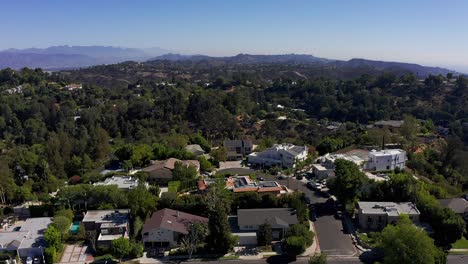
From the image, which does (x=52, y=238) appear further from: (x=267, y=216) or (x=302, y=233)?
(x=302, y=233)

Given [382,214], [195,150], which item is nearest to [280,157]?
[195,150]

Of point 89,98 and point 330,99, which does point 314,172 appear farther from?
point 89,98

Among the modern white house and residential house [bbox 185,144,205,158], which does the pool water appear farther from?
the modern white house

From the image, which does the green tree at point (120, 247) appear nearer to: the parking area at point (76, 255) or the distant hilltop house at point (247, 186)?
the parking area at point (76, 255)

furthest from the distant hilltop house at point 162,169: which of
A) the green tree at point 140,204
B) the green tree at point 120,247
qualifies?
the green tree at point 120,247

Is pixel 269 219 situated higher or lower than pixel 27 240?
higher

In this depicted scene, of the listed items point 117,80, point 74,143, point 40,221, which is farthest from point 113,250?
point 117,80

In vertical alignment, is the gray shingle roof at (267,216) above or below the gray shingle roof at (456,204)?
below
